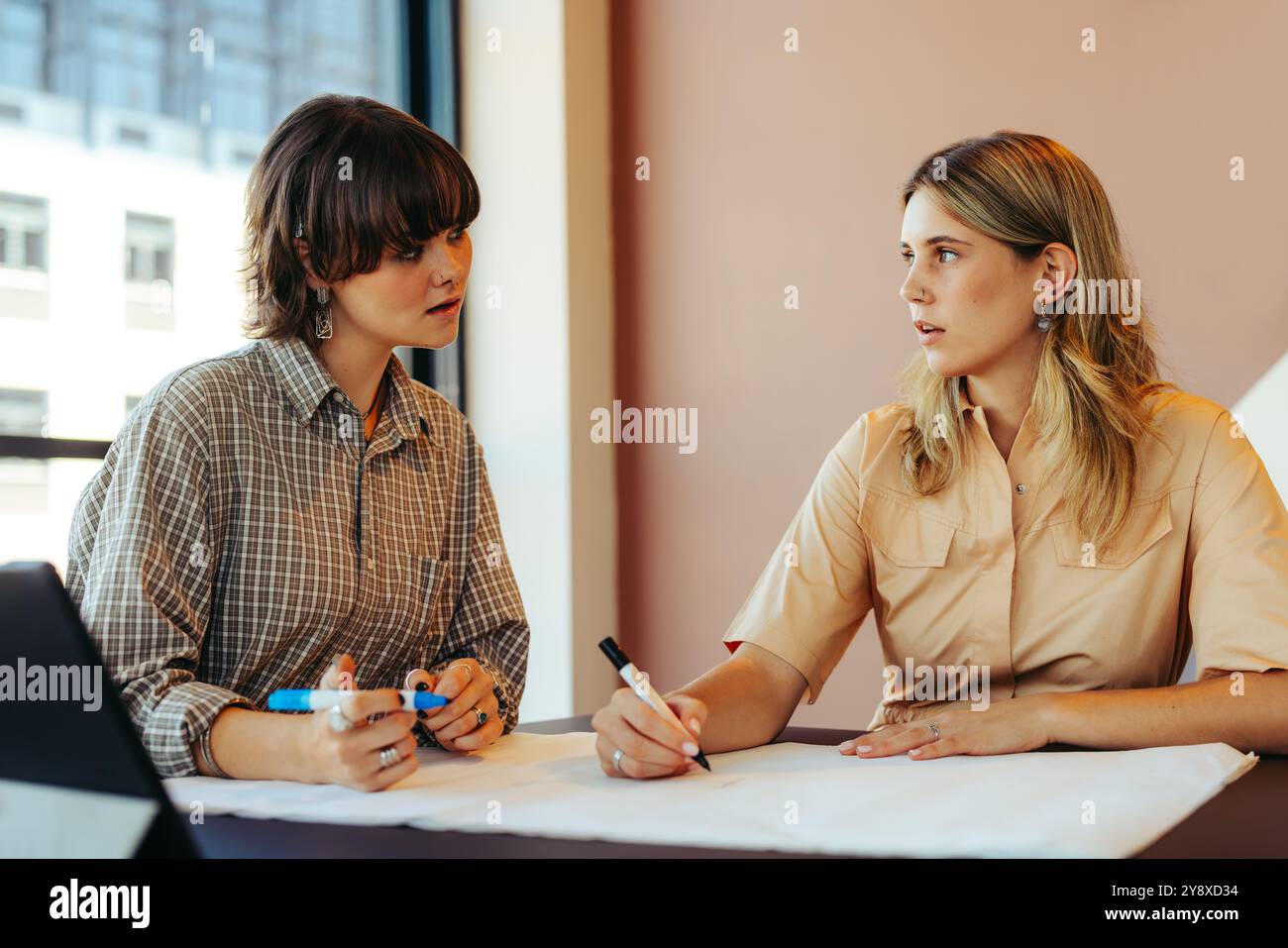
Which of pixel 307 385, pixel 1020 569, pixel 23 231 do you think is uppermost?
pixel 23 231

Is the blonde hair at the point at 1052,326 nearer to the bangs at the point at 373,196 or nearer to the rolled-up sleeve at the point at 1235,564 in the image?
the rolled-up sleeve at the point at 1235,564

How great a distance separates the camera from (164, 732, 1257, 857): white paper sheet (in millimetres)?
840

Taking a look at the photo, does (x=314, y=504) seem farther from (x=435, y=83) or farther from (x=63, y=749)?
(x=435, y=83)

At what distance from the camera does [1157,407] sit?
155cm

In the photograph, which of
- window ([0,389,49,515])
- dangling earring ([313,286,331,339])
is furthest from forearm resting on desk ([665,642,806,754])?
window ([0,389,49,515])

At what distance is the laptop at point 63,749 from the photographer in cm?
68

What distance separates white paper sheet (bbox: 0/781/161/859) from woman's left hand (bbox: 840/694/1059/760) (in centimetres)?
72

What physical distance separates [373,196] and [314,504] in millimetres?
390

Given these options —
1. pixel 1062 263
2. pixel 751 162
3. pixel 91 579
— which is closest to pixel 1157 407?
pixel 1062 263

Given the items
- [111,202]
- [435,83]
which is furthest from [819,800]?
[435,83]

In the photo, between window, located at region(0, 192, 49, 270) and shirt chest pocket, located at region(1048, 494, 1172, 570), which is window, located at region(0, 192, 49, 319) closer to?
window, located at region(0, 192, 49, 270)

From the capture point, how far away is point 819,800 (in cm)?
96
